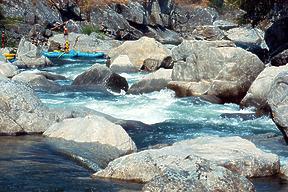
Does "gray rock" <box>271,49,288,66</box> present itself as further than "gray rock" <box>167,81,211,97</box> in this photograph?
Yes

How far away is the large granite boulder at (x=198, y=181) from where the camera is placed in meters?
8.66

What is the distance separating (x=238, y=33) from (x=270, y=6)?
27.2 meters

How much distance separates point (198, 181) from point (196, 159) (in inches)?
31.4

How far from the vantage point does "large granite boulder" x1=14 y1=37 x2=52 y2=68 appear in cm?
3566

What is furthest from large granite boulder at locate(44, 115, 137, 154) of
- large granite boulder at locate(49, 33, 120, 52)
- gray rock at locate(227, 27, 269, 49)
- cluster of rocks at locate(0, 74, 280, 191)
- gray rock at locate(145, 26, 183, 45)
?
gray rock at locate(145, 26, 183, 45)

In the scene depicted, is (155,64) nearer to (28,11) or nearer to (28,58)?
(28,58)

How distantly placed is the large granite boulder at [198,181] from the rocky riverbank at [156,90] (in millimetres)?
17

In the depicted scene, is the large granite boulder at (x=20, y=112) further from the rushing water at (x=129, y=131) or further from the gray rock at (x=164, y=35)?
the gray rock at (x=164, y=35)

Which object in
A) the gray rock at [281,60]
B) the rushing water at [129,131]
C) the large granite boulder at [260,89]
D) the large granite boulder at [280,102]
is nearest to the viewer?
the rushing water at [129,131]

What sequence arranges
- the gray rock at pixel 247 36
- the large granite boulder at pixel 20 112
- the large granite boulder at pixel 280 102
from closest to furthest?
the large granite boulder at pixel 280 102, the large granite boulder at pixel 20 112, the gray rock at pixel 247 36

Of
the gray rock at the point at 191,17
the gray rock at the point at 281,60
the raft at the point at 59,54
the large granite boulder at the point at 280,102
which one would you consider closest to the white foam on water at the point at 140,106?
the gray rock at the point at 281,60

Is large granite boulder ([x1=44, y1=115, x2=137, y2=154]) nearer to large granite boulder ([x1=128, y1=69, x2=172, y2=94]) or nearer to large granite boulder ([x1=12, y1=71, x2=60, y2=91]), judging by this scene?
large granite boulder ([x1=128, y1=69, x2=172, y2=94])

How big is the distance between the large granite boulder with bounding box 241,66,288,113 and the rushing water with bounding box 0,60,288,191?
480 millimetres

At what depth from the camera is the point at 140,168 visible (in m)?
10.5
